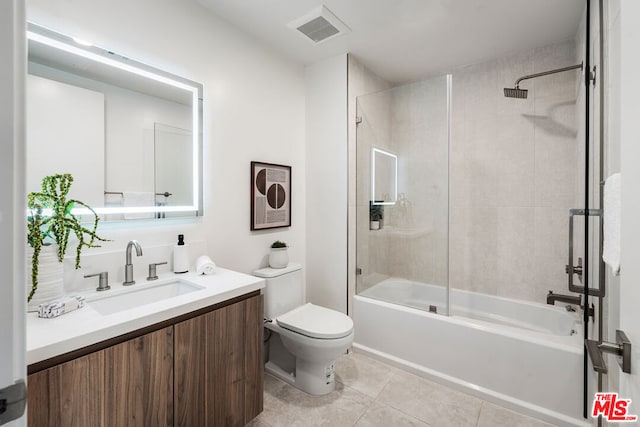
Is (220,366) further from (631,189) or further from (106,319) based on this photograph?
(631,189)

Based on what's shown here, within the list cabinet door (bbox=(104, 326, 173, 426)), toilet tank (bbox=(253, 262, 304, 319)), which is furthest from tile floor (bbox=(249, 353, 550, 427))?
cabinet door (bbox=(104, 326, 173, 426))

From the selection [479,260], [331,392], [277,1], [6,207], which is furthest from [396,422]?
[277,1]

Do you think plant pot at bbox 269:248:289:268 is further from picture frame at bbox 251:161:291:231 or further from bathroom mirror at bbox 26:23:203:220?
bathroom mirror at bbox 26:23:203:220

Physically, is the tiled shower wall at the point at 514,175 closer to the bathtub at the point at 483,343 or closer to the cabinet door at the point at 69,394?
the bathtub at the point at 483,343

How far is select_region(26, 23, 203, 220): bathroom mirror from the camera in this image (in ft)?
4.19

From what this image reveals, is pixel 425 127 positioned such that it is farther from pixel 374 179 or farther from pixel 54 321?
pixel 54 321

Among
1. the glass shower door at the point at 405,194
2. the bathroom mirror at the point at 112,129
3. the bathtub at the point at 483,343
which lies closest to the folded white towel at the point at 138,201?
the bathroom mirror at the point at 112,129

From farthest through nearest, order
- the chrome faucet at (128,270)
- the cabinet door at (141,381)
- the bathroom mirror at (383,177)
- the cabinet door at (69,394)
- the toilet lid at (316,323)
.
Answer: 1. the bathroom mirror at (383,177)
2. the toilet lid at (316,323)
3. the chrome faucet at (128,270)
4. the cabinet door at (141,381)
5. the cabinet door at (69,394)

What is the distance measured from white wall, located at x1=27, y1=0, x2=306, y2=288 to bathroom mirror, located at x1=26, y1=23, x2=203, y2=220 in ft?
0.25

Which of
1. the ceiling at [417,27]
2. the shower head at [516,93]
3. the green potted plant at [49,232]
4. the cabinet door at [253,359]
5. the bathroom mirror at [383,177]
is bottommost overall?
the cabinet door at [253,359]

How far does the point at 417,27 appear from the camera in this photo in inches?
81.8

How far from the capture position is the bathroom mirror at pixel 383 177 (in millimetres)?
2479

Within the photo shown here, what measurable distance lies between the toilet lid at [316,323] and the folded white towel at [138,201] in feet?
3.54

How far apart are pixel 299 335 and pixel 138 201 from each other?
1261 mm
